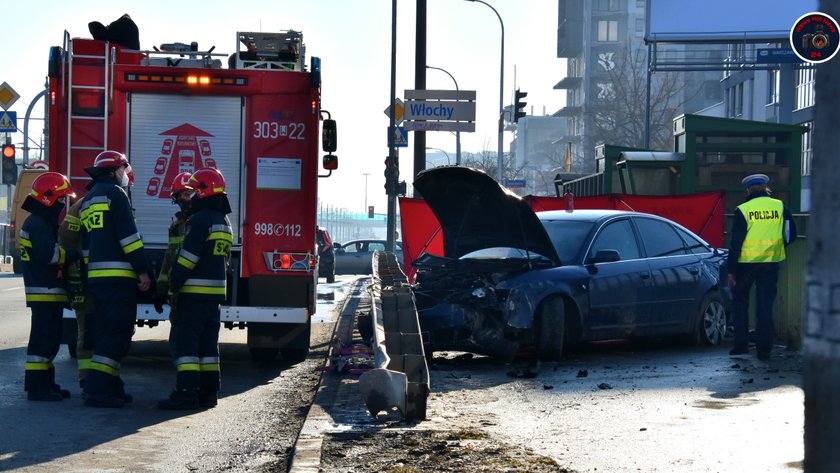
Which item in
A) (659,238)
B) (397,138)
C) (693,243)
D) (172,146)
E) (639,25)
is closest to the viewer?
(172,146)

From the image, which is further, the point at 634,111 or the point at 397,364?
the point at 634,111

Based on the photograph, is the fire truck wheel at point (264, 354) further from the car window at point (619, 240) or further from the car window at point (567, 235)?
the car window at point (619, 240)

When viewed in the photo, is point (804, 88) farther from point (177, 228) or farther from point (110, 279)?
point (110, 279)

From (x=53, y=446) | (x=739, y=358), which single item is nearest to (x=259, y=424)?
(x=53, y=446)

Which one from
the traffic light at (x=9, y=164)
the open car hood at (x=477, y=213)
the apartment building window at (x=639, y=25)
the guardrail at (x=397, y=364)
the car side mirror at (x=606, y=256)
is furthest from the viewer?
the apartment building window at (x=639, y=25)

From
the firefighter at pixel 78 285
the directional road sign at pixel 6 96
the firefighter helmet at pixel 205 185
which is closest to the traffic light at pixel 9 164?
the directional road sign at pixel 6 96

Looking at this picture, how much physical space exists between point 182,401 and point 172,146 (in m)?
3.51

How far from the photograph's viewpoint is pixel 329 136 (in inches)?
491

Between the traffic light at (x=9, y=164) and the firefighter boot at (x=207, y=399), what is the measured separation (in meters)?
26.0

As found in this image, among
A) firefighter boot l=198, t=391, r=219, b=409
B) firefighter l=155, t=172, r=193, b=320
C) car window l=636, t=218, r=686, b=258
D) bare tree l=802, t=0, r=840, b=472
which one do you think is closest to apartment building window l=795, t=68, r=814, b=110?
car window l=636, t=218, r=686, b=258

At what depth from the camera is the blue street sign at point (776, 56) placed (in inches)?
1384

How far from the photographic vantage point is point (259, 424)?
8461 millimetres

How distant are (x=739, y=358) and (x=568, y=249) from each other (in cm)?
191

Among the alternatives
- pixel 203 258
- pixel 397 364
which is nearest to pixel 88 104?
pixel 203 258
